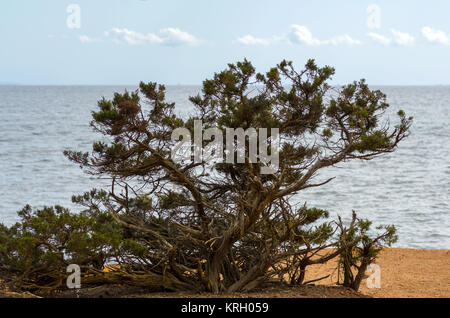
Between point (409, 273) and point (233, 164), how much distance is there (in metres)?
6.35

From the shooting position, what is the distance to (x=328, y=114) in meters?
7.58

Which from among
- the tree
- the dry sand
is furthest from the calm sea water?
the dry sand

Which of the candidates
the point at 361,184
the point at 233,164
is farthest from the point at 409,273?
the point at 361,184

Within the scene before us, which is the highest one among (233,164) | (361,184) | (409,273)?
(233,164)

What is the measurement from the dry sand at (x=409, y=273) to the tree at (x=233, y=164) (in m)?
1.94

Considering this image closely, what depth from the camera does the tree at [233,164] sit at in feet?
23.7

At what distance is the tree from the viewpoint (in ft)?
23.7

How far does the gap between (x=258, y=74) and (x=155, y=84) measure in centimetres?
140

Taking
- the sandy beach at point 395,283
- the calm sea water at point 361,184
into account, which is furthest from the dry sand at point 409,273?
the calm sea water at point 361,184

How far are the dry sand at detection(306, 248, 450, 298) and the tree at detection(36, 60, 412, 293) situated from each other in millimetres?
1943

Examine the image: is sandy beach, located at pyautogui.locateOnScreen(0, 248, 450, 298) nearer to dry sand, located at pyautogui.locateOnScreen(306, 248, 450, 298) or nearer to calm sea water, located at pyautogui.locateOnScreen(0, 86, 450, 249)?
dry sand, located at pyautogui.locateOnScreen(306, 248, 450, 298)

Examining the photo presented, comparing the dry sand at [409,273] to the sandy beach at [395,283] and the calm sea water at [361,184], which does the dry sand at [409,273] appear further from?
the calm sea water at [361,184]

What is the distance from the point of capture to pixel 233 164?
7781mm

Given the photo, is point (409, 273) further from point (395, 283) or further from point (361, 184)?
point (361, 184)
